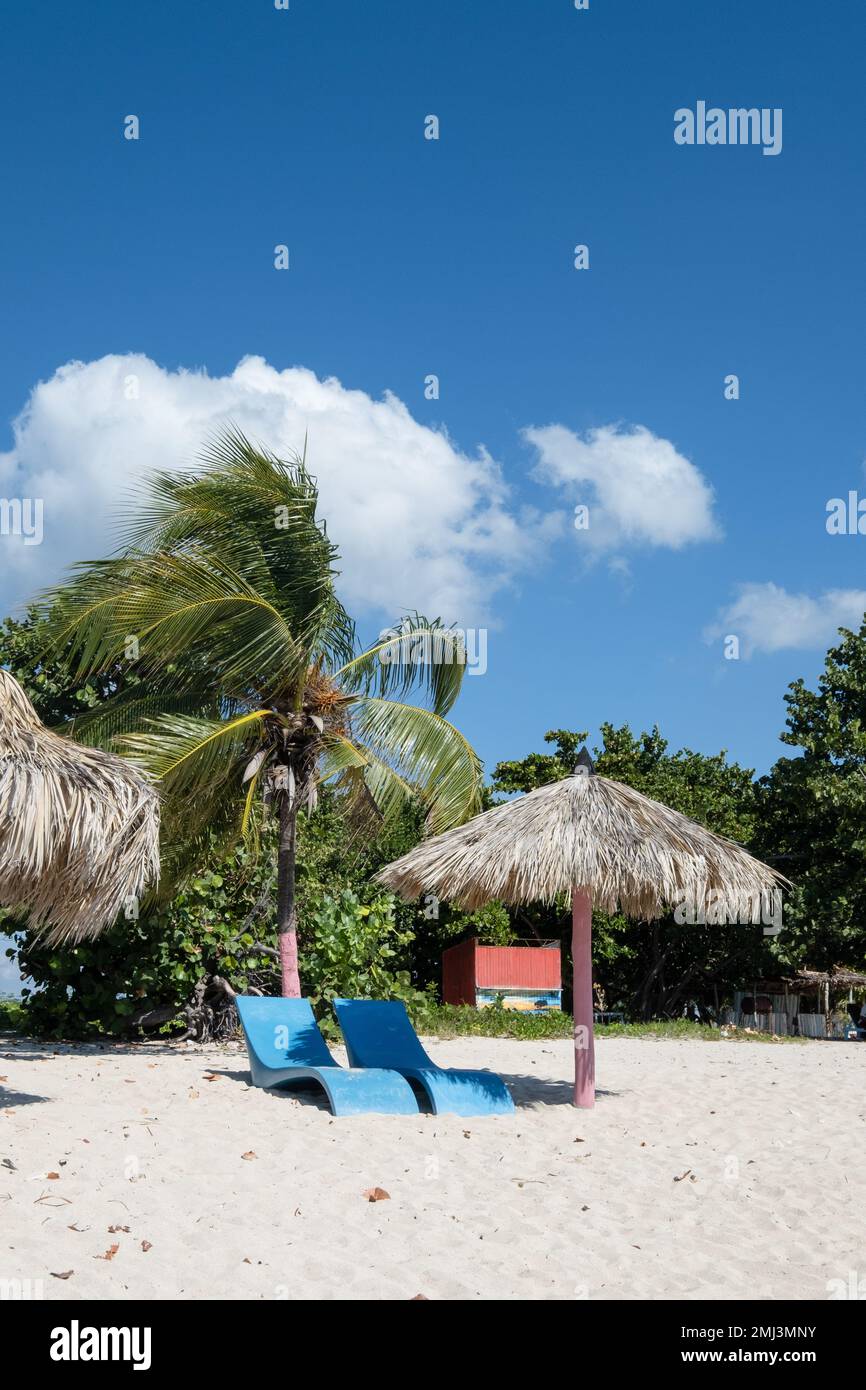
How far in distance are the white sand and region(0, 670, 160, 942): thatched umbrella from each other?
1.47 meters

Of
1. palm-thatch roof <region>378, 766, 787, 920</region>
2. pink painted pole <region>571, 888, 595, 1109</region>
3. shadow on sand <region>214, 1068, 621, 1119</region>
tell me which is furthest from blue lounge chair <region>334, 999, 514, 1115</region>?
palm-thatch roof <region>378, 766, 787, 920</region>

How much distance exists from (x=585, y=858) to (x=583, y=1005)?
144 cm

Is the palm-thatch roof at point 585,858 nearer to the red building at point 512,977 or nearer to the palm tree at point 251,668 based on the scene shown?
the palm tree at point 251,668

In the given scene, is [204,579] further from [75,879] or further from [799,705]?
[799,705]

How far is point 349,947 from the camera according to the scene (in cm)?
1395

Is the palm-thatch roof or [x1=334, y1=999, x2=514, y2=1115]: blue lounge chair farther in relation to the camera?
the palm-thatch roof

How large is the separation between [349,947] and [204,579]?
15.7ft

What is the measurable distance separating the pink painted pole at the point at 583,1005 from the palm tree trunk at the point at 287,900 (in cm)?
322

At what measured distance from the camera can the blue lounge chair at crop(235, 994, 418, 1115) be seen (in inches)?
348

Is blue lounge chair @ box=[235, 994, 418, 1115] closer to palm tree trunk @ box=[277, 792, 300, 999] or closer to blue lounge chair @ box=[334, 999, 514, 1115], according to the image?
blue lounge chair @ box=[334, 999, 514, 1115]

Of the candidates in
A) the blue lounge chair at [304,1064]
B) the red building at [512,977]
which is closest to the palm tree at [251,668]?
the blue lounge chair at [304,1064]

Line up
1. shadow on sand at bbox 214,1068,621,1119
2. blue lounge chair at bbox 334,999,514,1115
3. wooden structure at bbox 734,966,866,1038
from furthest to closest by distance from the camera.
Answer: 1. wooden structure at bbox 734,966,866,1038
2. shadow on sand at bbox 214,1068,621,1119
3. blue lounge chair at bbox 334,999,514,1115
